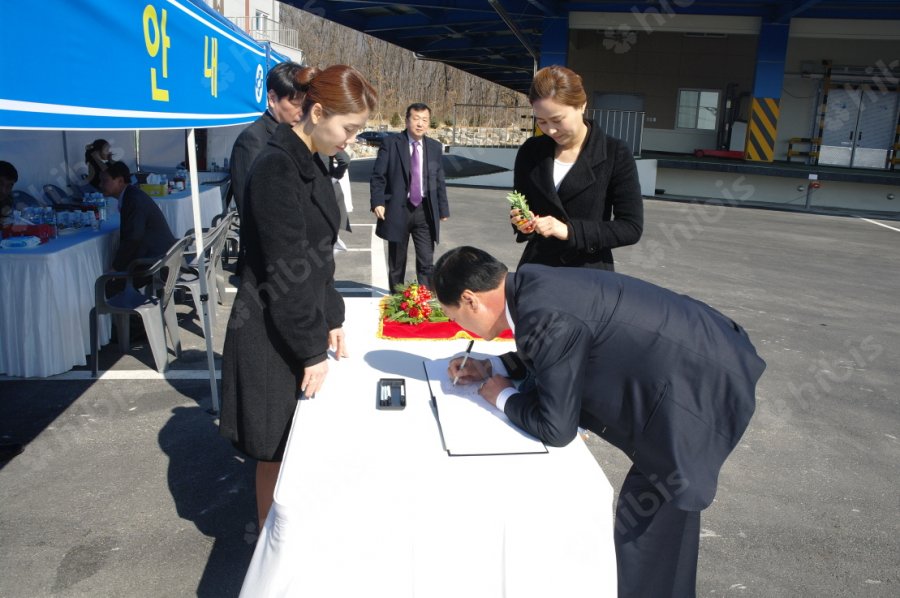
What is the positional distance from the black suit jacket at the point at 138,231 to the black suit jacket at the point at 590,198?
3368 mm

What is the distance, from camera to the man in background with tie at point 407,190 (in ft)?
19.6

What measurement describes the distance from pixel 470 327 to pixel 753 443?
289cm

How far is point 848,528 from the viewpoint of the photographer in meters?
3.30

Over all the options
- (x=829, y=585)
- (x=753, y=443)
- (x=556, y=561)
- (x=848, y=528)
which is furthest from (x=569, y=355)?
(x=753, y=443)

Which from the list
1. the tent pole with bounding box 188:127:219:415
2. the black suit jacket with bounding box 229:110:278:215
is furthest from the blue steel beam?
the tent pole with bounding box 188:127:219:415

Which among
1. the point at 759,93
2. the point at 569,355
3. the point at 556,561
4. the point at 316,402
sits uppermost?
the point at 759,93

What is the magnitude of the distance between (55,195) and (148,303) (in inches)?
158

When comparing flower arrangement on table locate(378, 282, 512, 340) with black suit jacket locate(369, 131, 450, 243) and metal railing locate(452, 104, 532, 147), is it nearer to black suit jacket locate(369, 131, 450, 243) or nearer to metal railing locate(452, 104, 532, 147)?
black suit jacket locate(369, 131, 450, 243)

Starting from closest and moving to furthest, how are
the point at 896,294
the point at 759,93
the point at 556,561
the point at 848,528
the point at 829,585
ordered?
the point at 556,561 → the point at 829,585 → the point at 848,528 → the point at 896,294 → the point at 759,93

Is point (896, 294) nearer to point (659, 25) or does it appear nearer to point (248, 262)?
point (248, 262)

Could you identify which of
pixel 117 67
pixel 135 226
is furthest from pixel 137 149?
pixel 117 67

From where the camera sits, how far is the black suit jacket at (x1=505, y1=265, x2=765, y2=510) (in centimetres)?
179

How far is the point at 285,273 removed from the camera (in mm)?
2150

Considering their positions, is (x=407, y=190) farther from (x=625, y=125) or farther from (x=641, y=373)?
(x=625, y=125)
